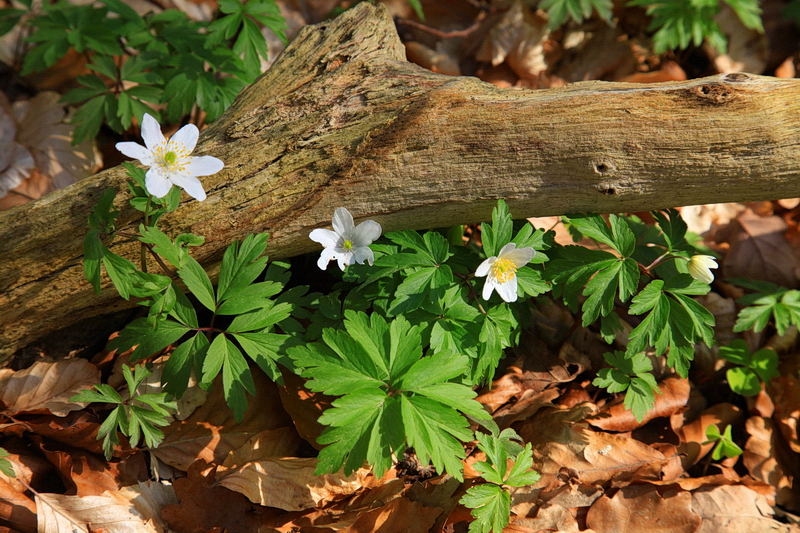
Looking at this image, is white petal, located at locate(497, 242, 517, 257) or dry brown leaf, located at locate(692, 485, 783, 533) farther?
dry brown leaf, located at locate(692, 485, 783, 533)

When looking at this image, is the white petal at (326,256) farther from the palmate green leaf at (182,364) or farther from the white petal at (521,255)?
the white petal at (521,255)

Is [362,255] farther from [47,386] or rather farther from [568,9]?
[568,9]

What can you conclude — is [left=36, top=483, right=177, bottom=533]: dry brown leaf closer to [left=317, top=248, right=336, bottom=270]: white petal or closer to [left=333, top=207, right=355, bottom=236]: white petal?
[left=317, top=248, right=336, bottom=270]: white petal

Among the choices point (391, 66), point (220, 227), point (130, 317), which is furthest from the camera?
point (130, 317)

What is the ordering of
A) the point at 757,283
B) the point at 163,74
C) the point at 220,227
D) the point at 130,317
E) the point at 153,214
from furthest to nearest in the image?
the point at 163,74 → the point at 757,283 → the point at 130,317 → the point at 220,227 → the point at 153,214

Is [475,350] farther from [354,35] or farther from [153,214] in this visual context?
[354,35]

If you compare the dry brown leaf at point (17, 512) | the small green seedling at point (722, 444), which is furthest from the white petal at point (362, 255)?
the small green seedling at point (722, 444)

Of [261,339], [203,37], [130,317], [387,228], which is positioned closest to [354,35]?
[387,228]

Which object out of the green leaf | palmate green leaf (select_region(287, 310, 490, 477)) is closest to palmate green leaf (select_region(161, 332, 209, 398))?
the green leaf
